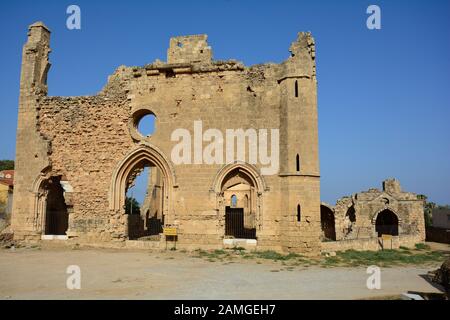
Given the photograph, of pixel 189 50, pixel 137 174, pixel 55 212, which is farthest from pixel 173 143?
pixel 55 212

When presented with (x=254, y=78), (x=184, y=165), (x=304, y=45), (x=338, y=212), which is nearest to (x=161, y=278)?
(x=184, y=165)

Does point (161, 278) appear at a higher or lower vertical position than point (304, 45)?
lower

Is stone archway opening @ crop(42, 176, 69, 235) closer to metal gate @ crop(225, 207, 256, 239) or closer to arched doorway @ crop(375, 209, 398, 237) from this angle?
metal gate @ crop(225, 207, 256, 239)

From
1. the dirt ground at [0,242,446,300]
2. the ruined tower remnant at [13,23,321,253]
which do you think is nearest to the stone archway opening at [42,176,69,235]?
the ruined tower remnant at [13,23,321,253]

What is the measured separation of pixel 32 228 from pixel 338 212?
1607 cm

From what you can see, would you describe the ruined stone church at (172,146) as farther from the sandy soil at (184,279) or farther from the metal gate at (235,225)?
the metal gate at (235,225)

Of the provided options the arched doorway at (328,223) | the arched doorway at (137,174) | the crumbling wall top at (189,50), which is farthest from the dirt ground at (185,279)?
the arched doorway at (328,223)

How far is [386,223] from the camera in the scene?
26.0 metres

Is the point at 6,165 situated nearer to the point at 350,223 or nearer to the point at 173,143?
the point at 173,143

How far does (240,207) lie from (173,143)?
14107 mm

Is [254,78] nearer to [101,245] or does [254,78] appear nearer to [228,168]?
[228,168]

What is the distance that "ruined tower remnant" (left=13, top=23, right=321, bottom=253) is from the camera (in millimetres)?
13469

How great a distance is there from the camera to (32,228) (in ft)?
50.8

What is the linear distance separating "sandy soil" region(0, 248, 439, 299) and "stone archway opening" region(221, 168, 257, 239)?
3.76 m
